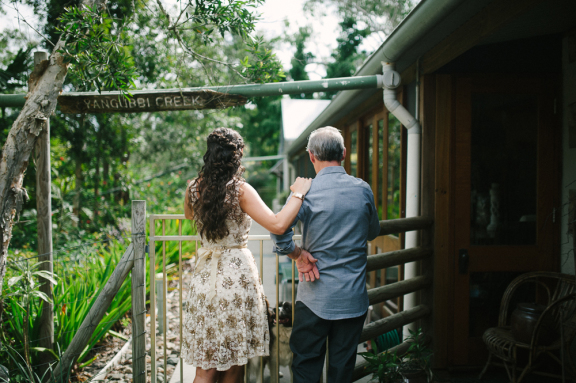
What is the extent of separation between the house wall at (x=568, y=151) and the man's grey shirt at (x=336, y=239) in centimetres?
201

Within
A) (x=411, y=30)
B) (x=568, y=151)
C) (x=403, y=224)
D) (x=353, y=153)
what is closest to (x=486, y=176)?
(x=568, y=151)

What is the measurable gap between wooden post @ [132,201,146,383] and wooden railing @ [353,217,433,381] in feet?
5.05

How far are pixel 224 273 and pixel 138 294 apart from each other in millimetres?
971

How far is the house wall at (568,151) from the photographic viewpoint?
3.05m

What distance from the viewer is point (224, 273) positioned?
7.22 ft

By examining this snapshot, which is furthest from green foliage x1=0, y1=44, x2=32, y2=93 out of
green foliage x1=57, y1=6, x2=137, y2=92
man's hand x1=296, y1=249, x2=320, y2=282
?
man's hand x1=296, y1=249, x2=320, y2=282

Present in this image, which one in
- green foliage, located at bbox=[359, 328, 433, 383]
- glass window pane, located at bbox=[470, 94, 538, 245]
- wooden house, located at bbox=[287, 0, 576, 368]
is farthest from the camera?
glass window pane, located at bbox=[470, 94, 538, 245]

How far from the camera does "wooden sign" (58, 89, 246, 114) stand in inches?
140

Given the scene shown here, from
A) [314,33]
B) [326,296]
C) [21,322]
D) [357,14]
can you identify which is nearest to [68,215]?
[21,322]

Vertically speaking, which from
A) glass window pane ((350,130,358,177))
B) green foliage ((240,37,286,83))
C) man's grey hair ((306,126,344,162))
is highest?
green foliage ((240,37,286,83))

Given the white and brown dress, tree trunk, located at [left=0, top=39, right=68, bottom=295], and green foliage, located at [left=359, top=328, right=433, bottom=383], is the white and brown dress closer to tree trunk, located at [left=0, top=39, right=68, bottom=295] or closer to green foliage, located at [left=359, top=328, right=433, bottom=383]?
green foliage, located at [left=359, top=328, right=433, bottom=383]

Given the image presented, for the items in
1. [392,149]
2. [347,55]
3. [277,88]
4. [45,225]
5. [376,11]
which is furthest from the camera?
[347,55]

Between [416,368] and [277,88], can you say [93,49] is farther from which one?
[416,368]

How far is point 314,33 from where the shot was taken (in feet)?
73.7
